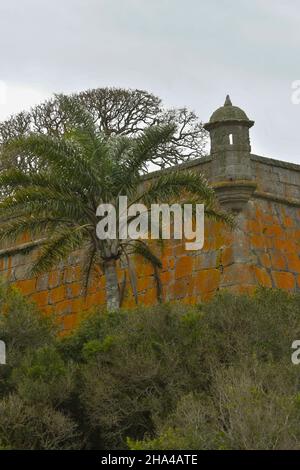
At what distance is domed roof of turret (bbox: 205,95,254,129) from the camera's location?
60.2ft

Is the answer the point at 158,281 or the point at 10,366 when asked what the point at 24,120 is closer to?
the point at 158,281

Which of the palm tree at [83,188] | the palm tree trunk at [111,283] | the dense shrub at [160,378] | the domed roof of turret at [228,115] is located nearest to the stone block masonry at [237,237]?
A: the domed roof of turret at [228,115]

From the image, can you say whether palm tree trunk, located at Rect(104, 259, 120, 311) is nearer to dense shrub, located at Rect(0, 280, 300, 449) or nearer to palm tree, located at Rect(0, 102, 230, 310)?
palm tree, located at Rect(0, 102, 230, 310)

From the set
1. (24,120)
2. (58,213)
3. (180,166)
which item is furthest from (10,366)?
(24,120)

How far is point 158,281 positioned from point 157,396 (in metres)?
5.08

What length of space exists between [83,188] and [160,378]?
4394 mm

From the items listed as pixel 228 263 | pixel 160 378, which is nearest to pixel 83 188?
pixel 228 263

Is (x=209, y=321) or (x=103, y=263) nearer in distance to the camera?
(x=209, y=321)

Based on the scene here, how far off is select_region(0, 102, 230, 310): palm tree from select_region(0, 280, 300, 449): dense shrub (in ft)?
5.28

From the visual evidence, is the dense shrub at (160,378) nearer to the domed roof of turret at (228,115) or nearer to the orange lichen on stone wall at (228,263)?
the orange lichen on stone wall at (228,263)

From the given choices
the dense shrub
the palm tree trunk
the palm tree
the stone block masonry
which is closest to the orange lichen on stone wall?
the stone block masonry

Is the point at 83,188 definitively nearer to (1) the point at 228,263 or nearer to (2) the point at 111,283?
(2) the point at 111,283

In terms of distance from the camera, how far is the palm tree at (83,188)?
1681 centimetres
